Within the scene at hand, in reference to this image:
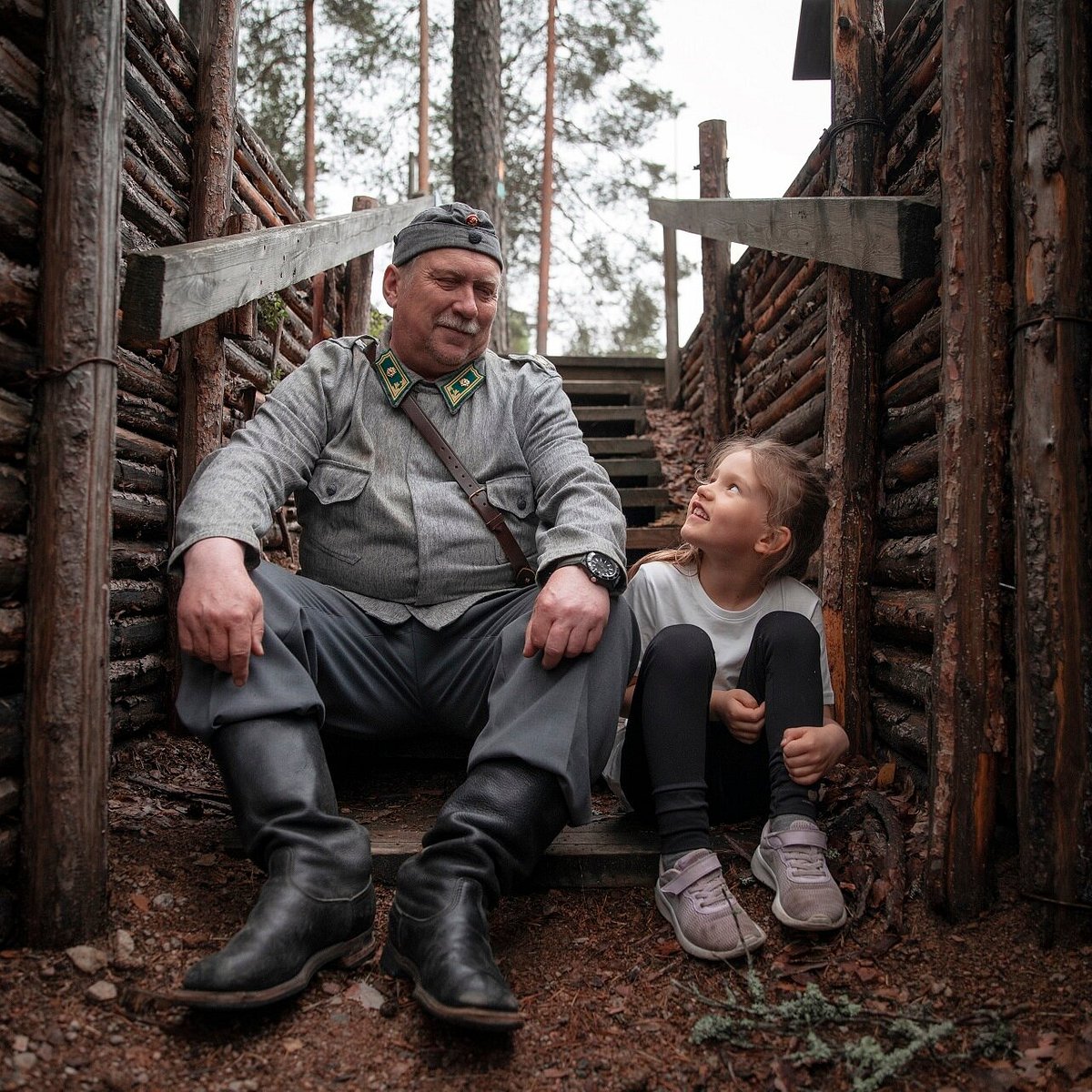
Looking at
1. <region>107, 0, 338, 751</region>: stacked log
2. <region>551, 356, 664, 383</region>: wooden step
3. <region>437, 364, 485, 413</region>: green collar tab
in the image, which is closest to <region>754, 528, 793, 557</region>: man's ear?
<region>437, 364, 485, 413</region>: green collar tab

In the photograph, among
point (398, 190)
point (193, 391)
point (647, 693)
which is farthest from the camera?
point (398, 190)

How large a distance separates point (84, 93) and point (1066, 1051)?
2484 millimetres

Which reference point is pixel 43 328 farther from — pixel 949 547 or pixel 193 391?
pixel 949 547

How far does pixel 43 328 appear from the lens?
182 centimetres

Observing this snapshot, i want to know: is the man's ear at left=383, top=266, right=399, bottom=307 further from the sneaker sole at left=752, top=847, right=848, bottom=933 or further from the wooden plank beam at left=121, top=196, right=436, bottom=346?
the sneaker sole at left=752, top=847, right=848, bottom=933

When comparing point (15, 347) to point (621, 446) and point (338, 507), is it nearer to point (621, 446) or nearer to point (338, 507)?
point (338, 507)

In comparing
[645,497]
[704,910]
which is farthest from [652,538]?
[704,910]

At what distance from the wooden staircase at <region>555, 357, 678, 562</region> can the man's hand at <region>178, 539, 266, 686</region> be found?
Answer: 269 centimetres

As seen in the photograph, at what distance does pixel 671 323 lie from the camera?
27.6 ft

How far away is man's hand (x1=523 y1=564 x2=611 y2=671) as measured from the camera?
81.6 inches

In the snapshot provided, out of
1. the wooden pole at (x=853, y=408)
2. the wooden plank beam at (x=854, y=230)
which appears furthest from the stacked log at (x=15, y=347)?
the wooden pole at (x=853, y=408)

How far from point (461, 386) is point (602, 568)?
2.67 feet

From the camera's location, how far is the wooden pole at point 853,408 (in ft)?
9.75


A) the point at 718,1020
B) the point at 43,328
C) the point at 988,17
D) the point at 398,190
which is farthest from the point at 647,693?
the point at 398,190
